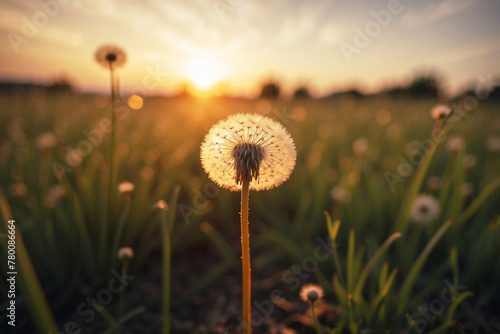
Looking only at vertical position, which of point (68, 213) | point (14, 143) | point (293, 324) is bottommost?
point (293, 324)

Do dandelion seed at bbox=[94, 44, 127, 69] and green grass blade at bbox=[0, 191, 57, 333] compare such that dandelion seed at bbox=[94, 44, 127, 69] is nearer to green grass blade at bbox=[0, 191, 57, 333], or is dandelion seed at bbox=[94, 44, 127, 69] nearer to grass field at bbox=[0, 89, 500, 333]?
grass field at bbox=[0, 89, 500, 333]

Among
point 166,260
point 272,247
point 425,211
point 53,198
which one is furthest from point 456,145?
point 53,198

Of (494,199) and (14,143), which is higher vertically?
(14,143)

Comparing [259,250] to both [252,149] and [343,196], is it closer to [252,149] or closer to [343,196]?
[343,196]

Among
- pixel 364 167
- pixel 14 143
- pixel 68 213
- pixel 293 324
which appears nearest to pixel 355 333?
pixel 293 324

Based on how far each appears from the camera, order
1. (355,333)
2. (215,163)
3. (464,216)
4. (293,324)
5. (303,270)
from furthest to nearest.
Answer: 1. (303,270)
2. (464,216)
3. (293,324)
4. (355,333)
5. (215,163)

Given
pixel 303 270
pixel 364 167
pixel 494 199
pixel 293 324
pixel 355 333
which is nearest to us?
pixel 355 333

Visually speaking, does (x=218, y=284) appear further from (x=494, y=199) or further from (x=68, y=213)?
(x=494, y=199)

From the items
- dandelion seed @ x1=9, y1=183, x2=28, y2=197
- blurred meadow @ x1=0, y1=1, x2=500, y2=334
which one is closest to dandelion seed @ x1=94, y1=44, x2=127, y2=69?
blurred meadow @ x1=0, y1=1, x2=500, y2=334
